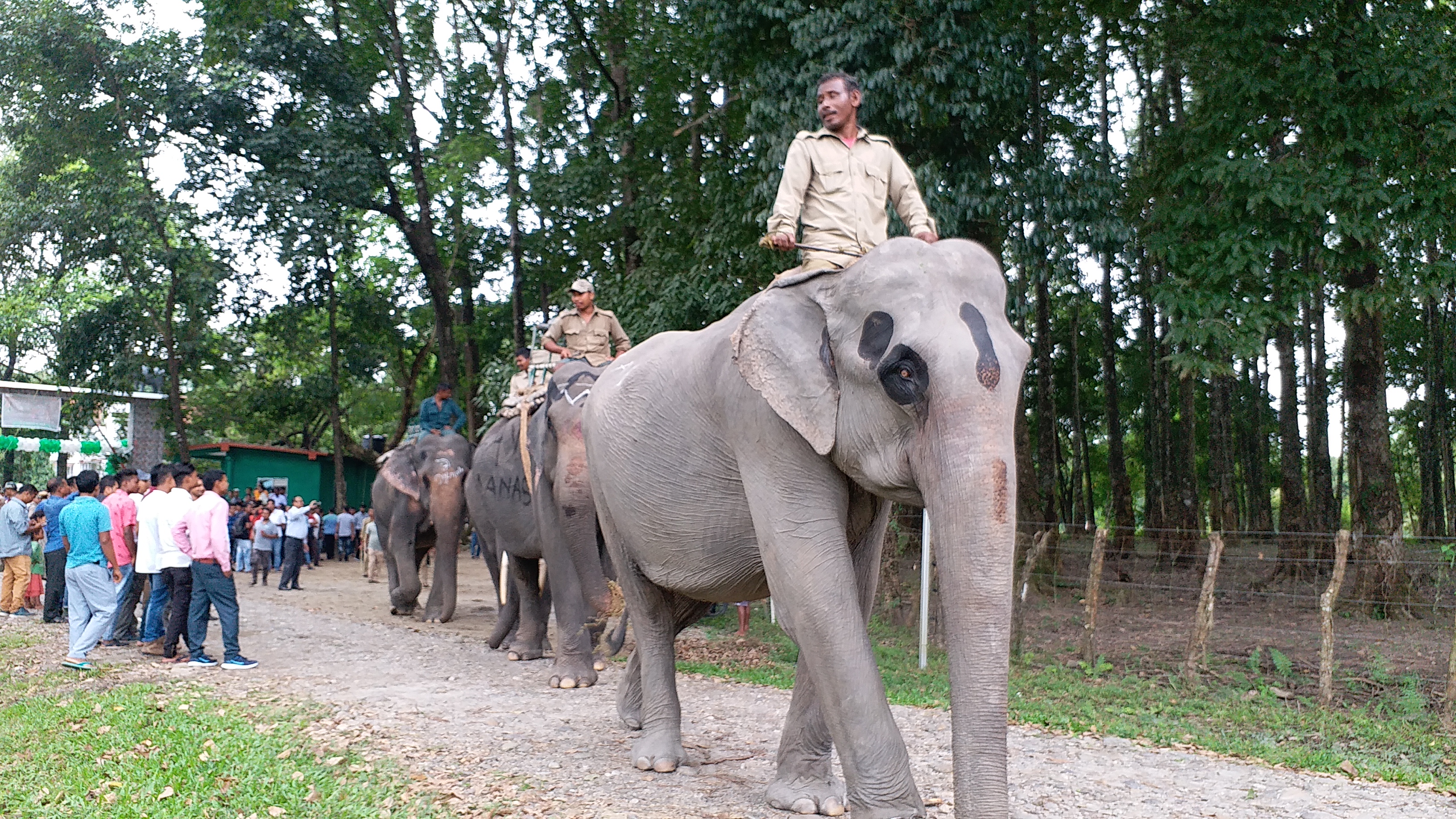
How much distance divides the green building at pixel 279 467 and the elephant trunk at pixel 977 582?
3273 centimetres

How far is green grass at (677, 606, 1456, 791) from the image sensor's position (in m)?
6.87

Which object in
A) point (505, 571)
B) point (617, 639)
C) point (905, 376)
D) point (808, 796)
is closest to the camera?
point (905, 376)

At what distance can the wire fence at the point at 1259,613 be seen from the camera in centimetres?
944

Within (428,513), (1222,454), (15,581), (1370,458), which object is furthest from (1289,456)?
(15,581)

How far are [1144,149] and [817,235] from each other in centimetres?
2099

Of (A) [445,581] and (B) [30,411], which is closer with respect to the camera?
(A) [445,581]

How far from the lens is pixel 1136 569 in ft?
69.4

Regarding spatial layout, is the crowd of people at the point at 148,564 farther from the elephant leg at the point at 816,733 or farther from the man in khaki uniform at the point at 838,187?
the man in khaki uniform at the point at 838,187

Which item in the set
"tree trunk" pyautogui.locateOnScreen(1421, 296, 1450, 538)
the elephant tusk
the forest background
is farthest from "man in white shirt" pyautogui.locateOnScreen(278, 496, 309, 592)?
"tree trunk" pyautogui.locateOnScreen(1421, 296, 1450, 538)

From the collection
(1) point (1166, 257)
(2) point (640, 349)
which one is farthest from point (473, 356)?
(2) point (640, 349)

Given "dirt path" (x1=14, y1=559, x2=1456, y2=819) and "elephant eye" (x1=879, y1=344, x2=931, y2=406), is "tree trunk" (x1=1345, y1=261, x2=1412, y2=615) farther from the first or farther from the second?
"elephant eye" (x1=879, y1=344, x2=931, y2=406)

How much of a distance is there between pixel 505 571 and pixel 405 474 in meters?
3.04

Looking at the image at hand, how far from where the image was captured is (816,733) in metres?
5.20

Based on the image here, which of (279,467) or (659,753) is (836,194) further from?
(279,467)
